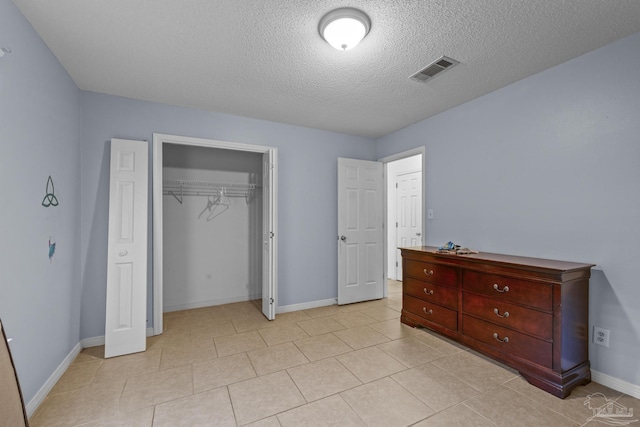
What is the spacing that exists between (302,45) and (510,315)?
270 cm

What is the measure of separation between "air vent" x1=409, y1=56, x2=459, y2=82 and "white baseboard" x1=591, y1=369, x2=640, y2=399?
8.85 ft

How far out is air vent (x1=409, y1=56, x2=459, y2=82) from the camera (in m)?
2.35

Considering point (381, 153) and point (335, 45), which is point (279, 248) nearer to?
point (381, 153)

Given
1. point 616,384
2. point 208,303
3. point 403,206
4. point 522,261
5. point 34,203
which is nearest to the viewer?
point 34,203

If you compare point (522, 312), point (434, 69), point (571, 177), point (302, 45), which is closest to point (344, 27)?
point (302, 45)

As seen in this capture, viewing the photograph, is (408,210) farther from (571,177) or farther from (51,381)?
(51,381)

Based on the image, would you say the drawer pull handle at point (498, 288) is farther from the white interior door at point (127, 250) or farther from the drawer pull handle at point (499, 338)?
the white interior door at point (127, 250)

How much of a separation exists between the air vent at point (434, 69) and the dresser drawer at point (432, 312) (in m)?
2.25

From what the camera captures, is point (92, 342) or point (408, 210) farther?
point (408, 210)

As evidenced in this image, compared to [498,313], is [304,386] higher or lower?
lower

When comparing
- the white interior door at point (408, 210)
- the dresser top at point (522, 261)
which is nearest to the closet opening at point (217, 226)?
the dresser top at point (522, 261)

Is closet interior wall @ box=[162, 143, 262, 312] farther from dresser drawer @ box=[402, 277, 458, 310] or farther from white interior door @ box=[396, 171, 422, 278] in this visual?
white interior door @ box=[396, 171, 422, 278]

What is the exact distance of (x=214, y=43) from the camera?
212 cm

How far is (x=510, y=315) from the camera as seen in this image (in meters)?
2.32
